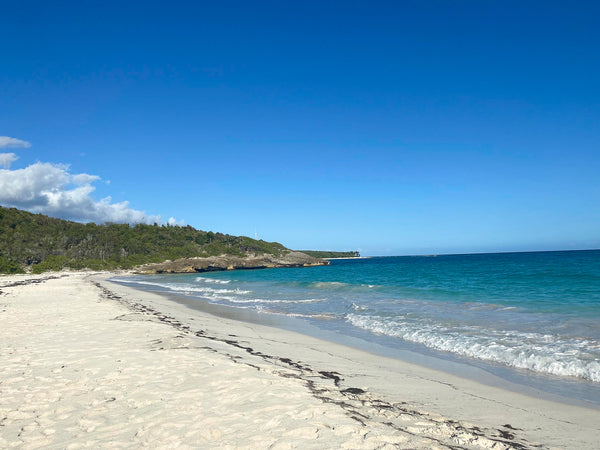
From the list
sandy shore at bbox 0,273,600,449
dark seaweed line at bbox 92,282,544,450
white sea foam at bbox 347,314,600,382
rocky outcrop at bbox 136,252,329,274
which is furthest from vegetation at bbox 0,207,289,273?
white sea foam at bbox 347,314,600,382

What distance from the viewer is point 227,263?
92.5 meters

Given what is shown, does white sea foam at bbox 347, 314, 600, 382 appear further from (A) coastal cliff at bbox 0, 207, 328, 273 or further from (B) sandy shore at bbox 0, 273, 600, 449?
(A) coastal cliff at bbox 0, 207, 328, 273

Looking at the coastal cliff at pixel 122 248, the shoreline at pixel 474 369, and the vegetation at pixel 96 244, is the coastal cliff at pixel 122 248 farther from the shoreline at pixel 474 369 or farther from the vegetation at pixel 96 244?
the shoreline at pixel 474 369

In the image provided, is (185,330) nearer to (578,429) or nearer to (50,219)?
(578,429)

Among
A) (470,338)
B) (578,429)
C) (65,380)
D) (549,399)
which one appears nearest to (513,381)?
(549,399)

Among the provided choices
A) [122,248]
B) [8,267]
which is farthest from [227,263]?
[8,267]

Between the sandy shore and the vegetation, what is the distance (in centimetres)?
5686

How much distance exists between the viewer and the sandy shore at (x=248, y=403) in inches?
154

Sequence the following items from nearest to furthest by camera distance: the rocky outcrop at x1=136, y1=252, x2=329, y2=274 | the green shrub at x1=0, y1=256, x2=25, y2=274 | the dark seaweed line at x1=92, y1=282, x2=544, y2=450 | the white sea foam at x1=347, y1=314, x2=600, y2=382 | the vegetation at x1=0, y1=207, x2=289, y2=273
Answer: the dark seaweed line at x1=92, y1=282, x2=544, y2=450
the white sea foam at x1=347, y1=314, x2=600, y2=382
the green shrub at x1=0, y1=256, x2=25, y2=274
the vegetation at x1=0, y1=207, x2=289, y2=273
the rocky outcrop at x1=136, y1=252, x2=329, y2=274

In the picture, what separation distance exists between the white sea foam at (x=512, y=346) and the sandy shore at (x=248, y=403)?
6.65 ft

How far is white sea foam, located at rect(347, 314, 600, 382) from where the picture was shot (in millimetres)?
7215

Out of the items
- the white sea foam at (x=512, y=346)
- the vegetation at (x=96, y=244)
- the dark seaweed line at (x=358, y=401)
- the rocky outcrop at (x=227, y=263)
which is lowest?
the rocky outcrop at (x=227, y=263)

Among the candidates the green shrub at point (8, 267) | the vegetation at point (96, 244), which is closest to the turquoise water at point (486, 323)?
the green shrub at point (8, 267)

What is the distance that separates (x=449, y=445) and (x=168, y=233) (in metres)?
118
